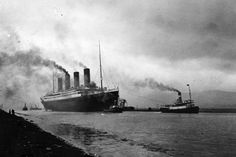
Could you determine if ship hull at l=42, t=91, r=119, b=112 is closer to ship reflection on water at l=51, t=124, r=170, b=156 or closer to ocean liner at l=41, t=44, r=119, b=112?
ocean liner at l=41, t=44, r=119, b=112

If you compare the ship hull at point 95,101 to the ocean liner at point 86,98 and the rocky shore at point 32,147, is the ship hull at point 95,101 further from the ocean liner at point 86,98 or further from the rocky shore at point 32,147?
the rocky shore at point 32,147

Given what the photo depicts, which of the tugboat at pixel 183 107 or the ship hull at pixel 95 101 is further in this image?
the ship hull at pixel 95 101

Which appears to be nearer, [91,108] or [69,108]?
[91,108]

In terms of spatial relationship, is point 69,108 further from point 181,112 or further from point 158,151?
point 158,151

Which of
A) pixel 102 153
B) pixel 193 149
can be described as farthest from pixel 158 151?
pixel 102 153

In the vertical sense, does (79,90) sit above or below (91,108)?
above

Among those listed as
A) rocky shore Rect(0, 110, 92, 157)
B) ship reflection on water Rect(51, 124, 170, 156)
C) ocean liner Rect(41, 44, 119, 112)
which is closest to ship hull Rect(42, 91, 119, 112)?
ocean liner Rect(41, 44, 119, 112)

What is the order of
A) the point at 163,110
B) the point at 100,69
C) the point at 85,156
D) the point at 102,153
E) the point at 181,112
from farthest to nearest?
the point at 100,69, the point at 163,110, the point at 181,112, the point at 102,153, the point at 85,156

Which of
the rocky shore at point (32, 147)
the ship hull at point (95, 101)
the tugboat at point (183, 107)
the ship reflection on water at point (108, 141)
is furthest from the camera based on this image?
the ship hull at point (95, 101)

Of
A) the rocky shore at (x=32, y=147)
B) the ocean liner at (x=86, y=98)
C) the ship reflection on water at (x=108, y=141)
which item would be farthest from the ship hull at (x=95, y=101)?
the rocky shore at (x=32, y=147)

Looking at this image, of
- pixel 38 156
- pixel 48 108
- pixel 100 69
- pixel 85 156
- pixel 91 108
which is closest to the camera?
pixel 38 156

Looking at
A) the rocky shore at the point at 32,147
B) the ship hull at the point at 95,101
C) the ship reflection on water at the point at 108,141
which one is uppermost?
the ship hull at the point at 95,101
